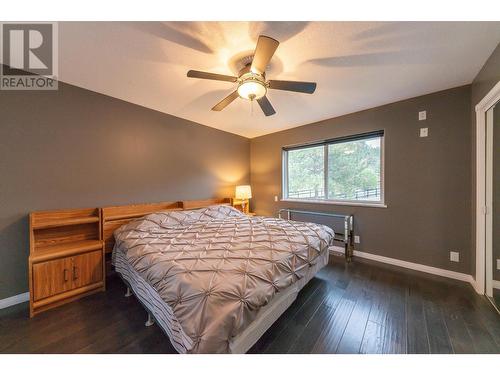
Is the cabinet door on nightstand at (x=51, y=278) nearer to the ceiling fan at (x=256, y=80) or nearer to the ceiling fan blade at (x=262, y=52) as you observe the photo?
the ceiling fan at (x=256, y=80)

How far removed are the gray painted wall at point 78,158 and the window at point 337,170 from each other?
2043 millimetres

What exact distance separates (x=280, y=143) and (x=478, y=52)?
110 inches

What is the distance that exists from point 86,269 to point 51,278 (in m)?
0.26

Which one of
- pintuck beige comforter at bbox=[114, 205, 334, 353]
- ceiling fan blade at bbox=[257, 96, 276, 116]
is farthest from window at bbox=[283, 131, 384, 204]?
ceiling fan blade at bbox=[257, 96, 276, 116]

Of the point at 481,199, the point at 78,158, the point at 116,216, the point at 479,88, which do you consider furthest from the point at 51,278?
the point at 479,88

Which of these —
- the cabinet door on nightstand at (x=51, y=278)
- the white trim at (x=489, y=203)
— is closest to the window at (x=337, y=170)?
the white trim at (x=489, y=203)

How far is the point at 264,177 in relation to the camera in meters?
4.41

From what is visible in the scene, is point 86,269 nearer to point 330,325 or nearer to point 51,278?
point 51,278

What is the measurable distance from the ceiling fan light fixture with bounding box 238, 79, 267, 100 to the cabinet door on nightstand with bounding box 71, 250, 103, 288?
7.68ft

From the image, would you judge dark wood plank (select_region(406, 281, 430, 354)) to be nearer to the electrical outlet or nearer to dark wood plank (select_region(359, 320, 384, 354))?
dark wood plank (select_region(359, 320, 384, 354))

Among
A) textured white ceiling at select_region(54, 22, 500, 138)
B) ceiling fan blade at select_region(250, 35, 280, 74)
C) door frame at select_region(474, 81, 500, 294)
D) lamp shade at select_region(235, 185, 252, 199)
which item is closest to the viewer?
ceiling fan blade at select_region(250, 35, 280, 74)

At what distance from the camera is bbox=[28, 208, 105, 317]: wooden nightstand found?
1.74m
